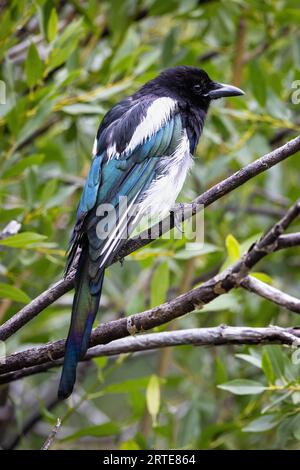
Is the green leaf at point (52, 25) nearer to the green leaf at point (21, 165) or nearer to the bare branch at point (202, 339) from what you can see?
the green leaf at point (21, 165)

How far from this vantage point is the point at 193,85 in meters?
4.01

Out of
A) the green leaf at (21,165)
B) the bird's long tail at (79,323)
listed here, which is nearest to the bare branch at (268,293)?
the bird's long tail at (79,323)

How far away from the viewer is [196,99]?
13.2 ft

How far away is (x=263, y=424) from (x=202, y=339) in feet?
2.32

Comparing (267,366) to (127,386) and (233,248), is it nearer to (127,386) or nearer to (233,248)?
(233,248)

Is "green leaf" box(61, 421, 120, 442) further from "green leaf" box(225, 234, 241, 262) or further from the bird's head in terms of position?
the bird's head

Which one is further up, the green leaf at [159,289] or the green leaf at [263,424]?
the green leaf at [159,289]

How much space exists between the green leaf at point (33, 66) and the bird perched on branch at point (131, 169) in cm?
34

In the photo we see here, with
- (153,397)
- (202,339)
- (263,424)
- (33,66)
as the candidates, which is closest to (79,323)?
(202,339)

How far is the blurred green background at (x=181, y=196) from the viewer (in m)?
3.43

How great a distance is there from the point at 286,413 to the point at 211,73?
2053 millimetres

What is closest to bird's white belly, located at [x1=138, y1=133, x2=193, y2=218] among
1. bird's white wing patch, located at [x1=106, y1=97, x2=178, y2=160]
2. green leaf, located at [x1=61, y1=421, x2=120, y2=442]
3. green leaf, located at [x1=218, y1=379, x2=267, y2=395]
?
bird's white wing patch, located at [x1=106, y1=97, x2=178, y2=160]

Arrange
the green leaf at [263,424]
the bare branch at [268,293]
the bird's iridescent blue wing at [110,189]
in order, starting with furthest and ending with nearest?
the green leaf at [263,424]
the bird's iridescent blue wing at [110,189]
the bare branch at [268,293]
